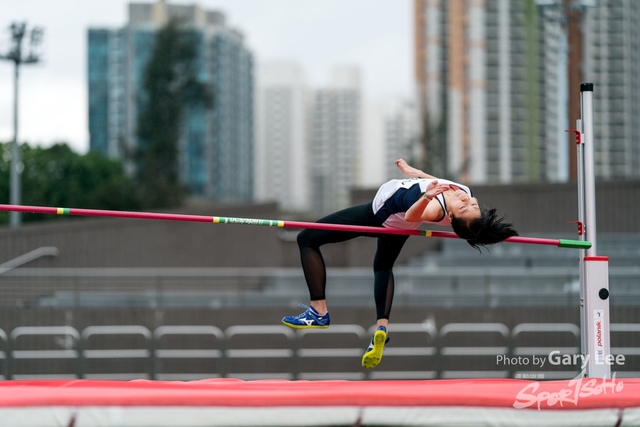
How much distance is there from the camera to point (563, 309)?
11.0 meters

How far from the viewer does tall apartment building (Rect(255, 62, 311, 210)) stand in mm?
135250

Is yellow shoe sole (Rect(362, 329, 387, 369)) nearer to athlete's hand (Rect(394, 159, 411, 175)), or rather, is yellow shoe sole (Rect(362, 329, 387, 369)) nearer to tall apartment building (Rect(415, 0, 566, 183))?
athlete's hand (Rect(394, 159, 411, 175))

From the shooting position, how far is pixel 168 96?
3950 cm

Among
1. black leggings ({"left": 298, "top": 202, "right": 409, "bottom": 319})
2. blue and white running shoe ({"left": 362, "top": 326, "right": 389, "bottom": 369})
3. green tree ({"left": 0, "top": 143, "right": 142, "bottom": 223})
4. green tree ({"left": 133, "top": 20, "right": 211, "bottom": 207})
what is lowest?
blue and white running shoe ({"left": 362, "top": 326, "right": 389, "bottom": 369})

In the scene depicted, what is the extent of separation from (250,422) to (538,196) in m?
11.3

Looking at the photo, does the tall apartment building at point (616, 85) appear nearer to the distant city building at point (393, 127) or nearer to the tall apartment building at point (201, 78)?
the tall apartment building at point (201, 78)

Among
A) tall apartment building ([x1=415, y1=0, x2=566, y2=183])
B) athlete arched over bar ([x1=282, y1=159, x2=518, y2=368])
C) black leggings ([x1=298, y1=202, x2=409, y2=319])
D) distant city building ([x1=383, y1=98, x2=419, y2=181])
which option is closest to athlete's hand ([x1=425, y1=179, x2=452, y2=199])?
athlete arched over bar ([x1=282, y1=159, x2=518, y2=368])

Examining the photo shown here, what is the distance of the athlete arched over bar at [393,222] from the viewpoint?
4621 millimetres

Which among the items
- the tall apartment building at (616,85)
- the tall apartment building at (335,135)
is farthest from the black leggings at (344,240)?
the tall apartment building at (335,135)

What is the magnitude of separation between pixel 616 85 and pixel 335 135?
71387 millimetres

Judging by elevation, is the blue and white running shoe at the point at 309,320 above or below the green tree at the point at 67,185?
below

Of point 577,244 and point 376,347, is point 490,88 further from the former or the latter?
point 376,347

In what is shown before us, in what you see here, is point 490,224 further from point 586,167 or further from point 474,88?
point 474,88

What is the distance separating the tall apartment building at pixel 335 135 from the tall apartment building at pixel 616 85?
6620cm
